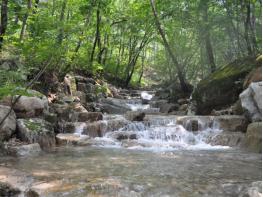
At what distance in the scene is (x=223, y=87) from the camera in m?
15.8

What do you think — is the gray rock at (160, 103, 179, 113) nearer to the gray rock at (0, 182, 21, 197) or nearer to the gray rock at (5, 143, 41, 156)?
the gray rock at (5, 143, 41, 156)

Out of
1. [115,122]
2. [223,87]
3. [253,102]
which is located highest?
[223,87]

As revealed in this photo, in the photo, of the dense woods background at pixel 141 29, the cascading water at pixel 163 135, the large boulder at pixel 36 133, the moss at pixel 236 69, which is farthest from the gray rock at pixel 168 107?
the large boulder at pixel 36 133

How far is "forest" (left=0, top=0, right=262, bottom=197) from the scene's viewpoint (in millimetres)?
6059

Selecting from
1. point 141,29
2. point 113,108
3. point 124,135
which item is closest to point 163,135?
point 124,135

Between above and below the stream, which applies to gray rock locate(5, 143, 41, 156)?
above

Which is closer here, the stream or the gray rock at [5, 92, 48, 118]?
the stream

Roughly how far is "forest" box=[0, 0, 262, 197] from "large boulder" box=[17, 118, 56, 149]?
3 centimetres

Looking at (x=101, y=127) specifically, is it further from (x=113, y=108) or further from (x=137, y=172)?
(x=113, y=108)

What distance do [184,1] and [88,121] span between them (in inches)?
404

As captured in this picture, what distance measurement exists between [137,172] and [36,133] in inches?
175

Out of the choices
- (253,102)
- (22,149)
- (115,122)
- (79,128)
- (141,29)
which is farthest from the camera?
(141,29)

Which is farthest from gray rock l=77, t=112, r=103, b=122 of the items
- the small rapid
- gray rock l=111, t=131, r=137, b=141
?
gray rock l=111, t=131, r=137, b=141

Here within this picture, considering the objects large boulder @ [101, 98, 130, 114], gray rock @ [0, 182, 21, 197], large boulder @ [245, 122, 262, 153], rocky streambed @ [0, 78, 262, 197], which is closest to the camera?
gray rock @ [0, 182, 21, 197]
